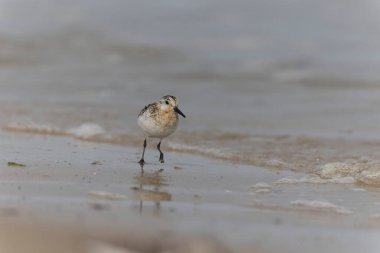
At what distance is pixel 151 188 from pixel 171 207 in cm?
86

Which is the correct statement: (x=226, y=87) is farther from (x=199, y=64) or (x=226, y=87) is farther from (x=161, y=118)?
(x=161, y=118)

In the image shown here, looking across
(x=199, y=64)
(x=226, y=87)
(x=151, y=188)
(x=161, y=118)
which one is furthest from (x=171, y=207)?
(x=199, y=64)

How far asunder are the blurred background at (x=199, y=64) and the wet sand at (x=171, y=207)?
339cm

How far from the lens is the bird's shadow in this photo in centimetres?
599

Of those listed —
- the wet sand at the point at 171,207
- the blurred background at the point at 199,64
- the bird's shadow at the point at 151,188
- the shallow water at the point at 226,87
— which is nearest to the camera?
the wet sand at the point at 171,207

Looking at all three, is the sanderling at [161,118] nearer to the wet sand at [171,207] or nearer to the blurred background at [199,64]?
the wet sand at [171,207]

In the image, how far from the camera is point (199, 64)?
692 inches

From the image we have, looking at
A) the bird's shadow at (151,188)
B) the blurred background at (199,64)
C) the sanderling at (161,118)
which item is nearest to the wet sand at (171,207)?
the bird's shadow at (151,188)

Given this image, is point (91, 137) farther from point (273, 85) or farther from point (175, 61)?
point (175, 61)

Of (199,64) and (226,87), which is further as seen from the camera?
(199,64)

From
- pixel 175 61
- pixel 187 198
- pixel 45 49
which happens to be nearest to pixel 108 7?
pixel 45 49

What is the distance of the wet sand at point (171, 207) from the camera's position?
4.72 meters

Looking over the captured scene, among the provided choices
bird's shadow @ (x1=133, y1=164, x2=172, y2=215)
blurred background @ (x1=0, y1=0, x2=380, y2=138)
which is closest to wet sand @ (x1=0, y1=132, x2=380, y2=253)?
bird's shadow @ (x1=133, y1=164, x2=172, y2=215)

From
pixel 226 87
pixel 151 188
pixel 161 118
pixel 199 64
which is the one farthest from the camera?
pixel 199 64
